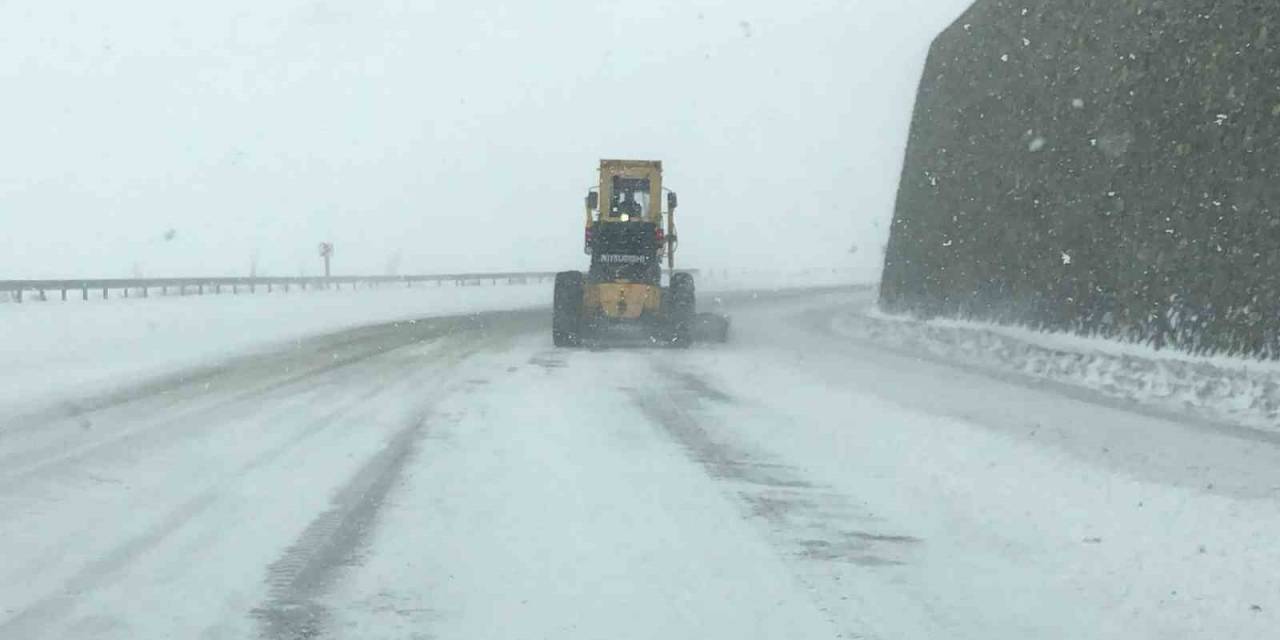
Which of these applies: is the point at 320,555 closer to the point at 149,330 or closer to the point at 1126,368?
the point at 1126,368

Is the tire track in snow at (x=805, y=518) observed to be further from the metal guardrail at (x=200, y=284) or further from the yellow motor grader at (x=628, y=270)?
the metal guardrail at (x=200, y=284)

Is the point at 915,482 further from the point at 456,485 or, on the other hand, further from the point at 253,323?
the point at 253,323

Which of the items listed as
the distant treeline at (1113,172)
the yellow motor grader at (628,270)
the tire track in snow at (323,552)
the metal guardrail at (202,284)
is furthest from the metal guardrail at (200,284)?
the tire track in snow at (323,552)

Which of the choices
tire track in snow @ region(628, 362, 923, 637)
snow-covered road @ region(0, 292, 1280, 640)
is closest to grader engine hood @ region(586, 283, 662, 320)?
snow-covered road @ region(0, 292, 1280, 640)

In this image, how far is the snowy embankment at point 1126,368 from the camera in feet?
42.7

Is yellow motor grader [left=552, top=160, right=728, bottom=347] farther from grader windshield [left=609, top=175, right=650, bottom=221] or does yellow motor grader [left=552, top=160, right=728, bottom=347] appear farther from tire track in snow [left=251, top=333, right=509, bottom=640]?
tire track in snow [left=251, top=333, right=509, bottom=640]

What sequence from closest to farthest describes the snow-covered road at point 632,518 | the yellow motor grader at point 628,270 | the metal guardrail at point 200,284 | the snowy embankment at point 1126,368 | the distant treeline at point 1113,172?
the snow-covered road at point 632,518 → the snowy embankment at point 1126,368 → the distant treeline at point 1113,172 → the yellow motor grader at point 628,270 → the metal guardrail at point 200,284

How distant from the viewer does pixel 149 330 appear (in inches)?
1072

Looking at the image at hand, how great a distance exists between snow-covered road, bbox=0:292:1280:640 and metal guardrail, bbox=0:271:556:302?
93.7 ft

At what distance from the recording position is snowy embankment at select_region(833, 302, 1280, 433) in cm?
1302

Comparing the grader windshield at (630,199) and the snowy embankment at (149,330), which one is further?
the grader windshield at (630,199)

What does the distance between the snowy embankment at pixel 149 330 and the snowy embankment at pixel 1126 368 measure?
11672mm

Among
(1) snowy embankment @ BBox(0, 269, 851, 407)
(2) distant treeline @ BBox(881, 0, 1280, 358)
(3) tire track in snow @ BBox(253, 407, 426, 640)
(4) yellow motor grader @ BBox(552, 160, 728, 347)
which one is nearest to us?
(3) tire track in snow @ BBox(253, 407, 426, 640)

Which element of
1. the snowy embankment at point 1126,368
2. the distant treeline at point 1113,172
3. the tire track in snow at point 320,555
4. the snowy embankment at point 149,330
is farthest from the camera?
the snowy embankment at point 149,330
